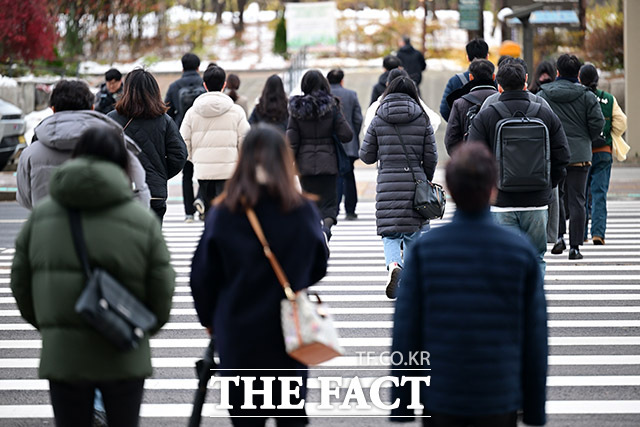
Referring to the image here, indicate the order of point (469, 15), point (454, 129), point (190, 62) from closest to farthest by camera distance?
point (454, 129), point (190, 62), point (469, 15)

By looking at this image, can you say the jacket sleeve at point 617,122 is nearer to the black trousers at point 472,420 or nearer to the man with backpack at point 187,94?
the man with backpack at point 187,94

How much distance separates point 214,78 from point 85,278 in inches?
311

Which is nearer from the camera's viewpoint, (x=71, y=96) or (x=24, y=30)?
(x=71, y=96)

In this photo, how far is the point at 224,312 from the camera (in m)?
4.54

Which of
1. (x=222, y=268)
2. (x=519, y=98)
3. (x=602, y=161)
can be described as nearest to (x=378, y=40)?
(x=602, y=161)

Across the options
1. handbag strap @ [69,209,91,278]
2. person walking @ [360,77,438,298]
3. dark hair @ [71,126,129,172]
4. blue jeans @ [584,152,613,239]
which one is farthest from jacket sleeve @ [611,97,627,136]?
handbag strap @ [69,209,91,278]

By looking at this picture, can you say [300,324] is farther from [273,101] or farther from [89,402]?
[273,101]

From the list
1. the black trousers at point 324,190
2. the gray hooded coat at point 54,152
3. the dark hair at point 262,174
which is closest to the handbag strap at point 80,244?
the dark hair at point 262,174

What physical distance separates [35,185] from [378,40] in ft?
121

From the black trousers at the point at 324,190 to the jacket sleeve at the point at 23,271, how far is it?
275 inches

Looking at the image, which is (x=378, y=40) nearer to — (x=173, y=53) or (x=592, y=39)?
(x=173, y=53)

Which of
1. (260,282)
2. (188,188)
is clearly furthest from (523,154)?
(188,188)

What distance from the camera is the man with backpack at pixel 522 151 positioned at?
27.6 feet

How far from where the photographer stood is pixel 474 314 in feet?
13.0
